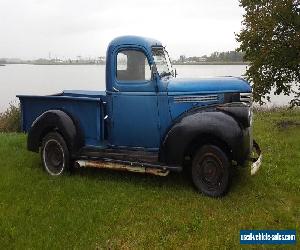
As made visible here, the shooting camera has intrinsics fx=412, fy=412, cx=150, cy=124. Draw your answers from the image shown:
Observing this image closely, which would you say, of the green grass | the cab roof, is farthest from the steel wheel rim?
the cab roof

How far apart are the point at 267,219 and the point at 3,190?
4.43 meters

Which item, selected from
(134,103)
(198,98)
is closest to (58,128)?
(134,103)

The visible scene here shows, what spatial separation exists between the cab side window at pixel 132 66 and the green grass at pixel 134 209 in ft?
6.32

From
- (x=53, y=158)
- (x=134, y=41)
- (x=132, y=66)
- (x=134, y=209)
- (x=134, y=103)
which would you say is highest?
(x=134, y=41)

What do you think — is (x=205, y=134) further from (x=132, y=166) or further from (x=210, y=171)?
(x=132, y=166)

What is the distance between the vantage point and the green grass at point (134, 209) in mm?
5410

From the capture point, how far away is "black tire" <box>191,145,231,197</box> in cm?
671

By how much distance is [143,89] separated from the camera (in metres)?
7.47

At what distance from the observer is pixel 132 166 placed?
287 inches

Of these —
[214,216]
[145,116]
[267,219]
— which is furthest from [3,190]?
[267,219]

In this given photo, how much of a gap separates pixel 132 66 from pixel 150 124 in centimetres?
114

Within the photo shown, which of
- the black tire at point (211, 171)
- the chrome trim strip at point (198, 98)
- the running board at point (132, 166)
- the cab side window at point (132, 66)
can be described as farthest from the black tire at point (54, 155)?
the black tire at point (211, 171)

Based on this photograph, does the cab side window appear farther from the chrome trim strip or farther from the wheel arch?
the wheel arch

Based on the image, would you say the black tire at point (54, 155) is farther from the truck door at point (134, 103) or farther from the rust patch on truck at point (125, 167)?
the truck door at point (134, 103)
